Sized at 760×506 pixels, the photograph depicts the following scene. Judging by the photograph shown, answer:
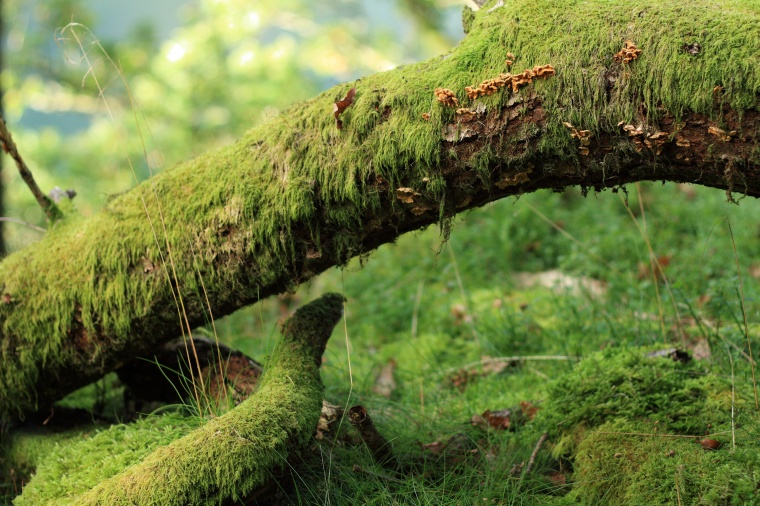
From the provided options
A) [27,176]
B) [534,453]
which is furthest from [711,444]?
[27,176]

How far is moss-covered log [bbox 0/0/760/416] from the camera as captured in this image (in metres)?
2.18

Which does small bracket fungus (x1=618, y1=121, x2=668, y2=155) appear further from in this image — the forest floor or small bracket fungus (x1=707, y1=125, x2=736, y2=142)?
the forest floor

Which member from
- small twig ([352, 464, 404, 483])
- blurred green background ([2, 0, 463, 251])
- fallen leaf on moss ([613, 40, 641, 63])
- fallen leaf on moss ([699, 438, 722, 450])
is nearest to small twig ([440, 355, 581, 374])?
fallen leaf on moss ([699, 438, 722, 450])

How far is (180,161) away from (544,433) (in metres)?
2.29

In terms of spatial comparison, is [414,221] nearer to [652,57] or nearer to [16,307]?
[652,57]

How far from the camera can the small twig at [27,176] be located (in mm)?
3127

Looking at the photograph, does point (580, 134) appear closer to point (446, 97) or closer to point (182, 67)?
point (446, 97)

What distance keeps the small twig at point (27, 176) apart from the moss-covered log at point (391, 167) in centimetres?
10

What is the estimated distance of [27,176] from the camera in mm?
3299

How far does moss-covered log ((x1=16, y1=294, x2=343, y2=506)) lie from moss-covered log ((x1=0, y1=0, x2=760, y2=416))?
41 cm

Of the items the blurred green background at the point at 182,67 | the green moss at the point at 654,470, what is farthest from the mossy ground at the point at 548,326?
the blurred green background at the point at 182,67

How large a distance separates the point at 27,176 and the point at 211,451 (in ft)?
6.75

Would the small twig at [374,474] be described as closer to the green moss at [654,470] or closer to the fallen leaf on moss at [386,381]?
the green moss at [654,470]

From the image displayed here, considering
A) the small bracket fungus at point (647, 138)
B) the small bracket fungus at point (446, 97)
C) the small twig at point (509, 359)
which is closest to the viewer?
the small bracket fungus at point (647, 138)
